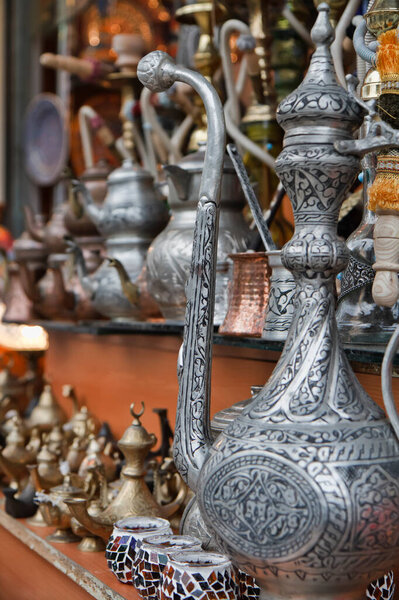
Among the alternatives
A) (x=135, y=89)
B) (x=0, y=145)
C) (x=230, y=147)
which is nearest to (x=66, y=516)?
(x=230, y=147)

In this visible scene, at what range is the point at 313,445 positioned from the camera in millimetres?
611

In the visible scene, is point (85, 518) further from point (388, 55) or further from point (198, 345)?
point (388, 55)

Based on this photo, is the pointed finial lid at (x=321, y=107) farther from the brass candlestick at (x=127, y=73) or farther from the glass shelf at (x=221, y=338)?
the brass candlestick at (x=127, y=73)

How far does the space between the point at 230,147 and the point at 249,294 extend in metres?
0.19

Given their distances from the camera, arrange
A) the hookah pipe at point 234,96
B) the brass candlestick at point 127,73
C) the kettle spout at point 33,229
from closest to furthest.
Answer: the hookah pipe at point 234,96, the brass candlestick at point 127,73, the kettle spout at point 33,229

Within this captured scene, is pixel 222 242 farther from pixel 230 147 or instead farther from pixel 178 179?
pixel 230 147

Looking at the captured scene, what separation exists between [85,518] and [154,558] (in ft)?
0.83

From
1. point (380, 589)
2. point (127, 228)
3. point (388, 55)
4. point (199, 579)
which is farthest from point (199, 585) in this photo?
point (127, 228)

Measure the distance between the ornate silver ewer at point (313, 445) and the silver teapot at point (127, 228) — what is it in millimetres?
702

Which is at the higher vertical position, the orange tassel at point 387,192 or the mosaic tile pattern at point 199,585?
the orange tassel at point 387,192

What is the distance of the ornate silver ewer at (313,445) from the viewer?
597 mm

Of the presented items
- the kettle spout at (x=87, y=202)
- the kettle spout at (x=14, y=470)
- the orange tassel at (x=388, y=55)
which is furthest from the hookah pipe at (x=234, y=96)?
the kettle spout at (x=14, y=470)

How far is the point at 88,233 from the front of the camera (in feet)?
5.51

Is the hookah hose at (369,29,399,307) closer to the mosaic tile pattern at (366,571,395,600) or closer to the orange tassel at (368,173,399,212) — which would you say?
the orange tassel at (368,173,399,212)
